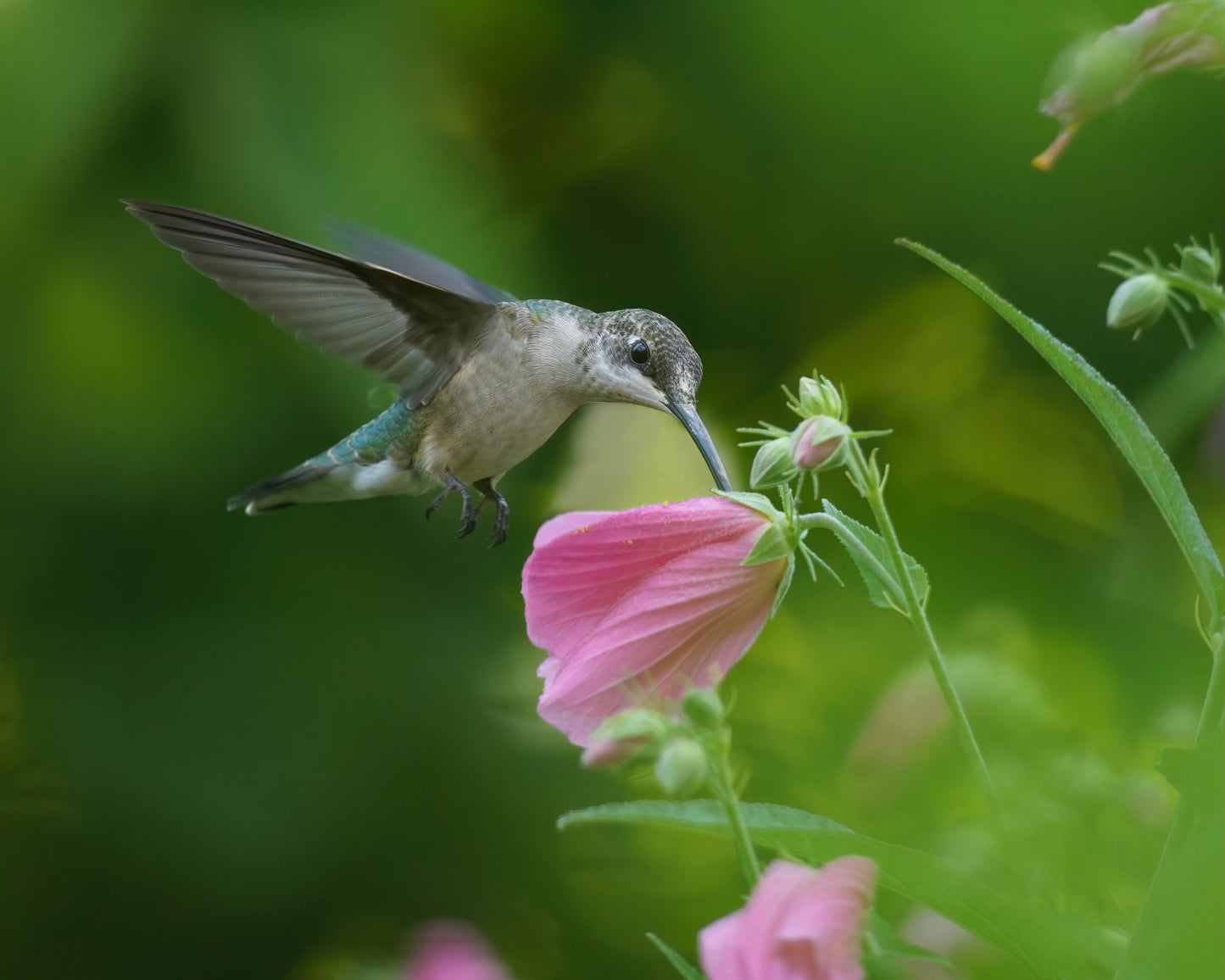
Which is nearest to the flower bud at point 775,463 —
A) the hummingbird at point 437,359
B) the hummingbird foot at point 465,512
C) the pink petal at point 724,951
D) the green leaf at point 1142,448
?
the green leaf at point 1142,448

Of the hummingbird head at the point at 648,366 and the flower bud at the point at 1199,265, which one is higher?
the flower bud at the point at 1199,265

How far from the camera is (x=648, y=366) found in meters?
1.47

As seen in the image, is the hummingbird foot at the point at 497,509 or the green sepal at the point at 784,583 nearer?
the green sepal at the point at 784,583

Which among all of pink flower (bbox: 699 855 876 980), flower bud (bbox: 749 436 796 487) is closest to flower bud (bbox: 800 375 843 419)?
flower bud (bbox: 749 436 796 487)

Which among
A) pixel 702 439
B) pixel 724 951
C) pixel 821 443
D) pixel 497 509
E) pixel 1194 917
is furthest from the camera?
pixel 497 509

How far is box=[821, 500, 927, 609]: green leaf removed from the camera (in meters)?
0.78

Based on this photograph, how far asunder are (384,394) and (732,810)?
132cm

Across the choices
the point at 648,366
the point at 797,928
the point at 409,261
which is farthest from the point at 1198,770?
the point at 409,261

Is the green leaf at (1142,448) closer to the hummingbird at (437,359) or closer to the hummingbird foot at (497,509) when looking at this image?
the hummingbird at (437,359)

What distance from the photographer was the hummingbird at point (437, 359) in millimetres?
1416

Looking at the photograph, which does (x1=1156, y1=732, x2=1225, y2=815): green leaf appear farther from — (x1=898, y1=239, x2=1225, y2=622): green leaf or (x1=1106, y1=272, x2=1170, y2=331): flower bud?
(x1=1106, y1=272, x2=1170, y2=331): flower bud

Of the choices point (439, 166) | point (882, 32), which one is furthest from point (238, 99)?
point (882, 32)

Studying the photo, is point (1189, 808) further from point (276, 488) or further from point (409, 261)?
point (409, 261)

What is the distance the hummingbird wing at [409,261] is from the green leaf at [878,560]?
3.19 feet
